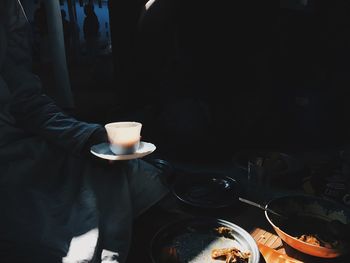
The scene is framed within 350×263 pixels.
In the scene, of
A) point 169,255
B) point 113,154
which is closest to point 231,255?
point 169,255

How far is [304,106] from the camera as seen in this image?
4.48 metres

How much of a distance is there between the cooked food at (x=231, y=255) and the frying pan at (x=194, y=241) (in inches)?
1.3

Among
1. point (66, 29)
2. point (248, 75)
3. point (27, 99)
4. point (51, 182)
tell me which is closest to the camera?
point (51, 182)

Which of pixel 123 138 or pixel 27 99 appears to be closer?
pixel 123 138

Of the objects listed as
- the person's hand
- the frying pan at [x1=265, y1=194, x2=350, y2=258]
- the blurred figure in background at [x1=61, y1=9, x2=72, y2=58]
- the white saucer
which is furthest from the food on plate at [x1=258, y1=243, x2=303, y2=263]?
the blurred figure in background at [x1=61, y1=9, x2=72, y2=58]

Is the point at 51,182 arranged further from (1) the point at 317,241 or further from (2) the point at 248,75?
(2) the point at 248,75

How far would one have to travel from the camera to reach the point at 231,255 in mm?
2111

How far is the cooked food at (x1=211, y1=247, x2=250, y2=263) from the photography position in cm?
209

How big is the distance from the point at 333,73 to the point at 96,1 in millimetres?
3865

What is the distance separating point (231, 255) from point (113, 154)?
0.94m

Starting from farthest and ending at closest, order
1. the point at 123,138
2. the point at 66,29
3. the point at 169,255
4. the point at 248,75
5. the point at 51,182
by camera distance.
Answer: the point at 66,29 < the point at 248,75 < the point at 51,182 < the point at 169,255 < the point at 123,138

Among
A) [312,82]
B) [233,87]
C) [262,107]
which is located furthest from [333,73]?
[233,87]

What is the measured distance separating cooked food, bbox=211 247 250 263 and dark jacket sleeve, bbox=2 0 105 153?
108 centimetres

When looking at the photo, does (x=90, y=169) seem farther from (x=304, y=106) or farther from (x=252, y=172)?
(x=304, y=106)
